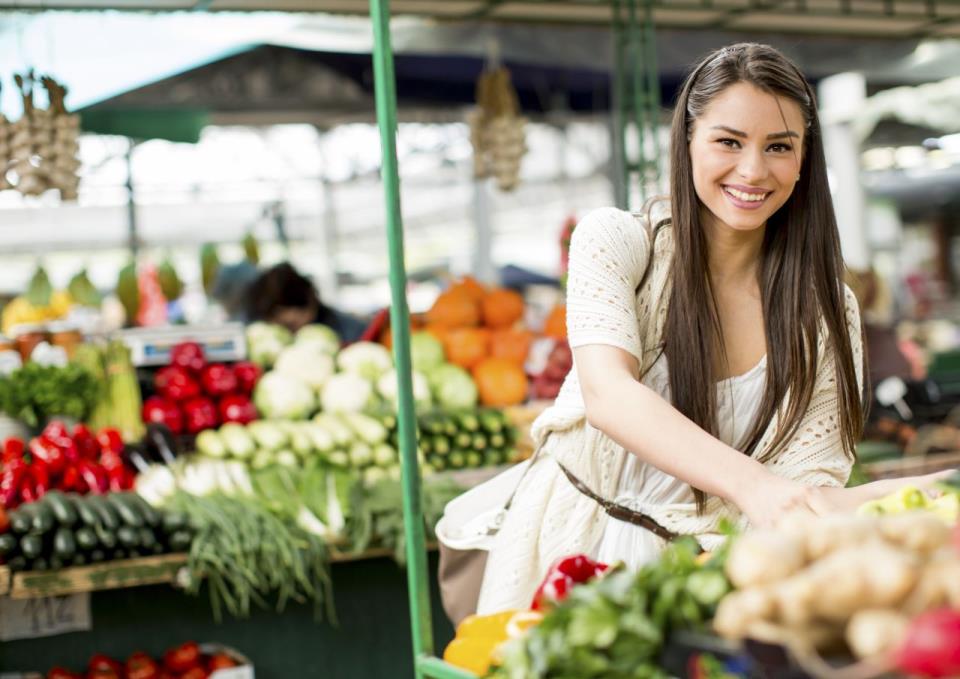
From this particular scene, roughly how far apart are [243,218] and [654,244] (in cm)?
1574

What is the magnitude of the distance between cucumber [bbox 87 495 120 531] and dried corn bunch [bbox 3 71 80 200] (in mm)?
1811

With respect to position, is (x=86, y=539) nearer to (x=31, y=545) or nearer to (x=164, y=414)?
(x=31, y=545)

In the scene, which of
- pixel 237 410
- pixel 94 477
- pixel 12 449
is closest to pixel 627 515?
pixel 94 477

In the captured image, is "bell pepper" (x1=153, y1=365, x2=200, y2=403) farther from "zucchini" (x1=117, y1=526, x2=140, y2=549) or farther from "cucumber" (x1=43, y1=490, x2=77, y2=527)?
"zucchini" (x1=117, y1=526, x2=140, y2=549)

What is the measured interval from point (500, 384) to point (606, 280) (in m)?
3.64

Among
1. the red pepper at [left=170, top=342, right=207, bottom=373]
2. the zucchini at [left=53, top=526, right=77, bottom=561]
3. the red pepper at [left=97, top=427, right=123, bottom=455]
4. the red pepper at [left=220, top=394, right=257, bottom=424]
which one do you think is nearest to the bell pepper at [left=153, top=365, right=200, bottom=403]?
the red pepper at [left=170, top=342, right=207, bottom=373]

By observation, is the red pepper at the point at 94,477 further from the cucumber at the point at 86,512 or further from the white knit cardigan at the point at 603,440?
the white knit cardigan at the point at 603,440

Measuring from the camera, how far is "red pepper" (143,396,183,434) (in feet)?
16.8

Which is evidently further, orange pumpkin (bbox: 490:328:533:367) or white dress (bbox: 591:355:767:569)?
orange pumpkin (bbox: 490:328:533:367)

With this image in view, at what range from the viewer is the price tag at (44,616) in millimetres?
4027

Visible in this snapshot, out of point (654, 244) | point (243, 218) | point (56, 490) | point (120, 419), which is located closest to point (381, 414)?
point (120, 419)

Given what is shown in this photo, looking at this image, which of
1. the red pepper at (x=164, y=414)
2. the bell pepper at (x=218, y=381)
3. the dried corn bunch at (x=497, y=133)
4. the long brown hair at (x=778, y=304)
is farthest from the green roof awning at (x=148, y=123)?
the long brown hair at (x=778, y=304)

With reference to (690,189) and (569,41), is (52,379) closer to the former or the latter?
(690,189)

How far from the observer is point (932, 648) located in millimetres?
969
